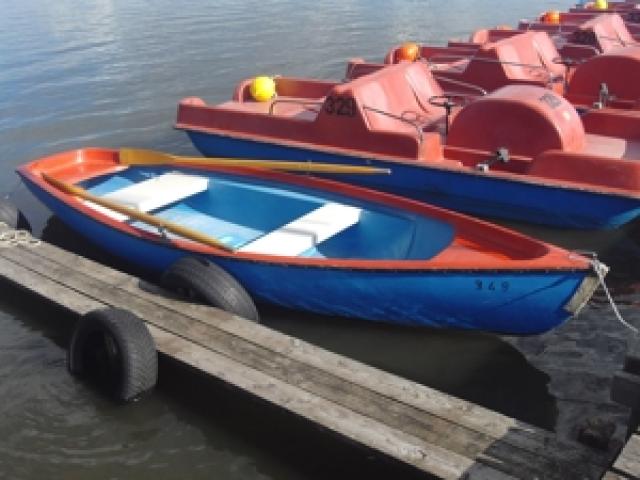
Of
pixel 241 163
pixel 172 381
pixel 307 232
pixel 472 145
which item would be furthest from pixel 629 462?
pixel 472 145

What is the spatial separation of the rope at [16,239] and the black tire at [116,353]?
6.94ft

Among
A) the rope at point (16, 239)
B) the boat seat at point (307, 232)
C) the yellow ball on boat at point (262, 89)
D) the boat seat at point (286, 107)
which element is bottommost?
the rope at point (16, 239)

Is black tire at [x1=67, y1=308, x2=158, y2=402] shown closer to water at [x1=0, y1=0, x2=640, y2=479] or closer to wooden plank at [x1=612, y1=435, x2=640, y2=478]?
water at [x1=0, y1=0, x2=640, y2=479]

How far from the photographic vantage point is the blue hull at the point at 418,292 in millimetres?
5406

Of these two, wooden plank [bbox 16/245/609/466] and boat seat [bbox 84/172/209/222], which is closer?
wooden plank [bbox 16/245/609/466]

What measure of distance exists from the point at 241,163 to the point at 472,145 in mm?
2882

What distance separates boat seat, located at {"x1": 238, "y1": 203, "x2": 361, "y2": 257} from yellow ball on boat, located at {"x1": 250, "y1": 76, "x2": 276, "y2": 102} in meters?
4.60

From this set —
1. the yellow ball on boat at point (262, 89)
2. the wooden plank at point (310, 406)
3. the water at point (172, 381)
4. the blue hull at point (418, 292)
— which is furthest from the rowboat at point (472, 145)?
the wooden plank at point (310, 406)

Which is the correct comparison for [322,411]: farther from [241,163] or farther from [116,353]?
[241,163]

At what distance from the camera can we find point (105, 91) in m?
15.8

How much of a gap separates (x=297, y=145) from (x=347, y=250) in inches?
101

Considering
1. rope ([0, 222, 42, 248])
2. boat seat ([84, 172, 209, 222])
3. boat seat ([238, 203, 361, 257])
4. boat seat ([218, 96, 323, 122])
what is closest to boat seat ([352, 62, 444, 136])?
boat seat ([218, 96, 323, 122])

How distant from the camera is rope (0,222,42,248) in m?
7.39

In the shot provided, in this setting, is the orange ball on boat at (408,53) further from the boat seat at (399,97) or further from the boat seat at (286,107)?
the boat seat at (399,97)
